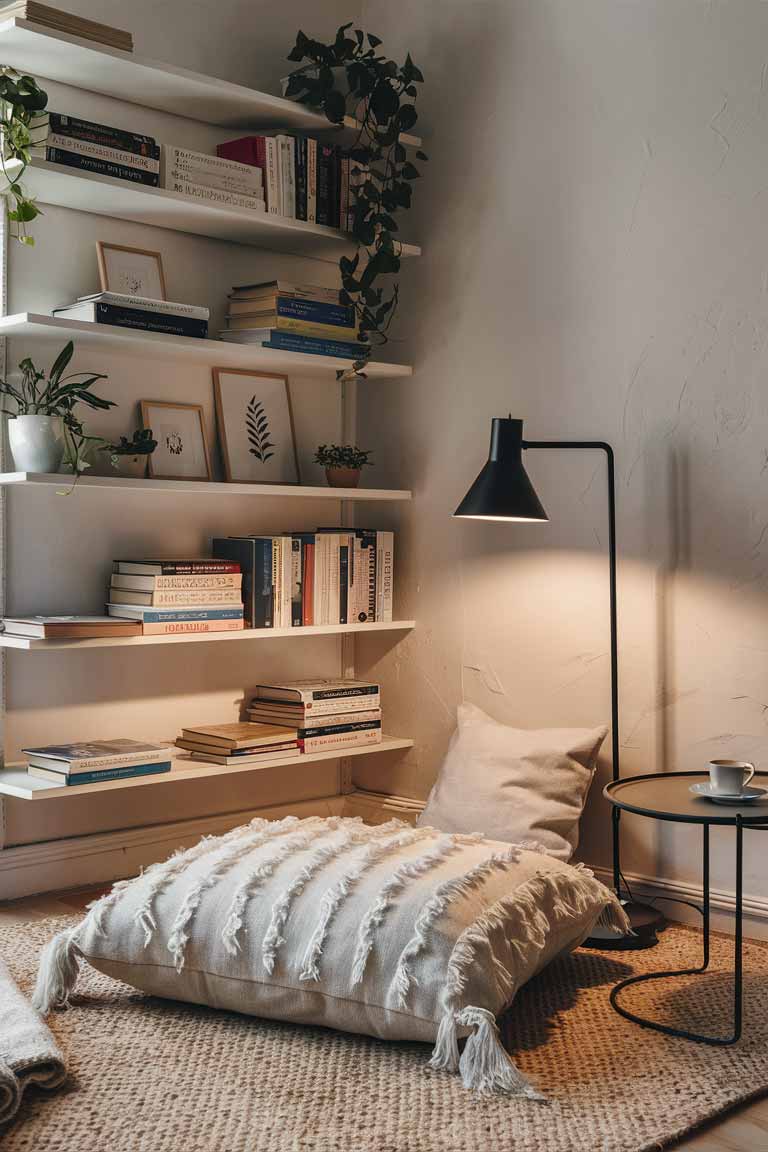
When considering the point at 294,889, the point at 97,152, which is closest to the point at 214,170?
the point at 97,152

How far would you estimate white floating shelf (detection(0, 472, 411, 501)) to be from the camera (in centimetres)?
264

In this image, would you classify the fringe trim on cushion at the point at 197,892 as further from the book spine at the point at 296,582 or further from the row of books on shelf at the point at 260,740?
the book spine at the point at 296,582

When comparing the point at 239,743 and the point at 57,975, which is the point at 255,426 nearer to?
the point at 239,743

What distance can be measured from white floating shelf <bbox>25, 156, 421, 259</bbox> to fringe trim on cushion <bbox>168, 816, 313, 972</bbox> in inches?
60.6

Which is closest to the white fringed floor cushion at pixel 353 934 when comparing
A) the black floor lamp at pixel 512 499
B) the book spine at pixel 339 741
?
the black floor lamp at pixel 512 499

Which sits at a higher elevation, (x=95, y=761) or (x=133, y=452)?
(x=133, y=452)

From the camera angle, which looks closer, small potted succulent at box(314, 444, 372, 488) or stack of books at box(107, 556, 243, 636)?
stack of books at box(107, 556, 243, 636)

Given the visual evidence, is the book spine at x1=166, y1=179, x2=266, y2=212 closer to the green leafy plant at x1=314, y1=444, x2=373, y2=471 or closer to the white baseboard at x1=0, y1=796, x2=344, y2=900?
the green leafy plant at x1=314, y1=444, x2=373, y2=471

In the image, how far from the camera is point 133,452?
2912mm

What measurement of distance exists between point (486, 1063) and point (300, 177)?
2337mm

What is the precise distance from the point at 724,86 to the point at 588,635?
4.41ft

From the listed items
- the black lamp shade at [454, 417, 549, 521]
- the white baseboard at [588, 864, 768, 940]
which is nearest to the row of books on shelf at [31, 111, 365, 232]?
the black lamp shade at [454, 417, 549, 521]

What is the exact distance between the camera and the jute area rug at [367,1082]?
5.59ft

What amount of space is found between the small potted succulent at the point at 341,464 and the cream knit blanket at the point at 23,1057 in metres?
1.75
